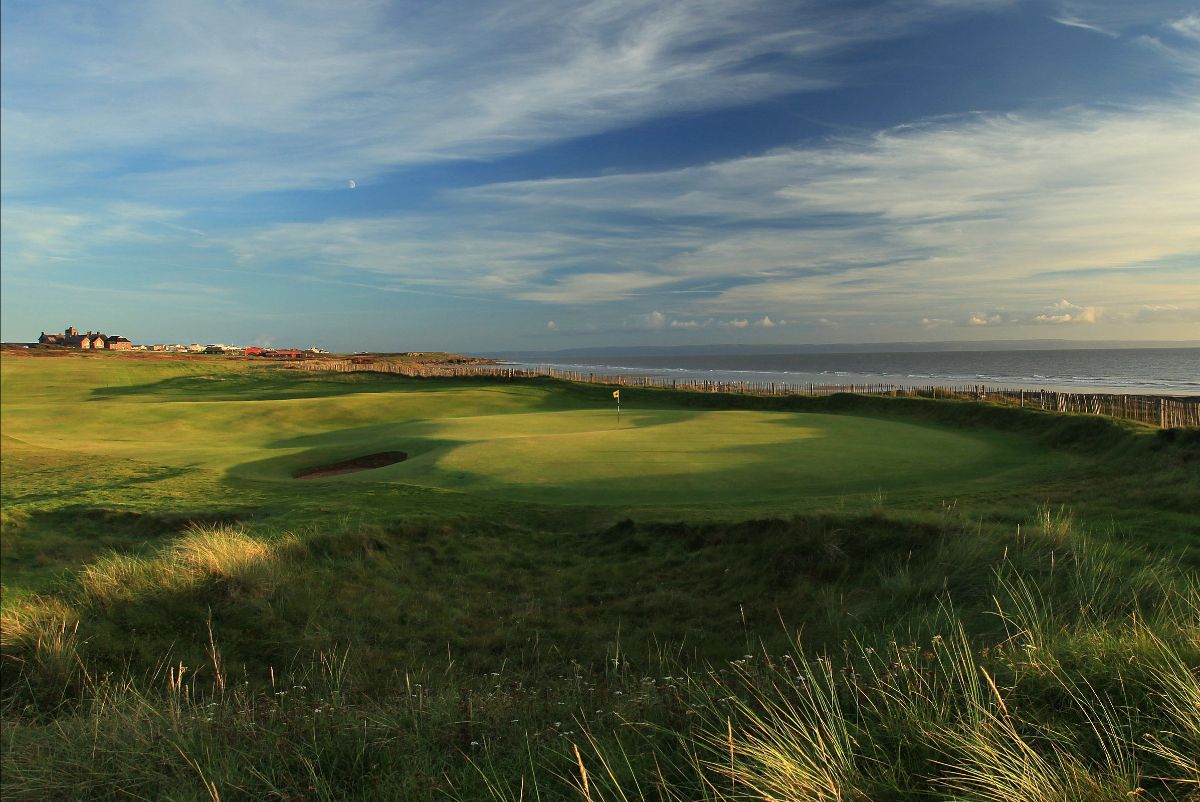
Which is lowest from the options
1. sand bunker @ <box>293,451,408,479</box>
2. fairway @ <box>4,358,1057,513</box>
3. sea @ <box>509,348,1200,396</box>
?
sand bunker @ <box>293,451,408,479</box>

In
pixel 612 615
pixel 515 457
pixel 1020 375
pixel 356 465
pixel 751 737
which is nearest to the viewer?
pixel 751 737

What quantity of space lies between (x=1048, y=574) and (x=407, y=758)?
6.53m

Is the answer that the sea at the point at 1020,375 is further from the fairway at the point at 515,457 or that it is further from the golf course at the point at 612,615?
the golf course at the point at 612,615

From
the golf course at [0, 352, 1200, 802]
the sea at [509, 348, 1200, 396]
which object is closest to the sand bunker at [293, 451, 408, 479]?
the golf course at [0, 352, 1200, 802]

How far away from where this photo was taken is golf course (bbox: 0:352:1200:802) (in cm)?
334

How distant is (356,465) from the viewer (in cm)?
2122

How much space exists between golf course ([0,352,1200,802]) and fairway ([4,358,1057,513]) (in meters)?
0.18

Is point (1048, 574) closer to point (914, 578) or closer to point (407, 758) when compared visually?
point (914, 578)

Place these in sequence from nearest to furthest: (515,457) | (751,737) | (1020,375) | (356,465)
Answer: (751,737), (515,457), (356,465), (1020,375)

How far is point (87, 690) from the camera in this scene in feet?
22.5

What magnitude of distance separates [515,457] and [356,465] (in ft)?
20.2

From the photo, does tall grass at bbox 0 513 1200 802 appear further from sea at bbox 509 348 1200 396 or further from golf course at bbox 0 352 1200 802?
sea at bbox 509 348 1200 396

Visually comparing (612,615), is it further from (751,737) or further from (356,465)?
(356,465)

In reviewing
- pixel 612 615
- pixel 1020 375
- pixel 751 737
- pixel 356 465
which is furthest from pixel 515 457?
pixel 1020 375
